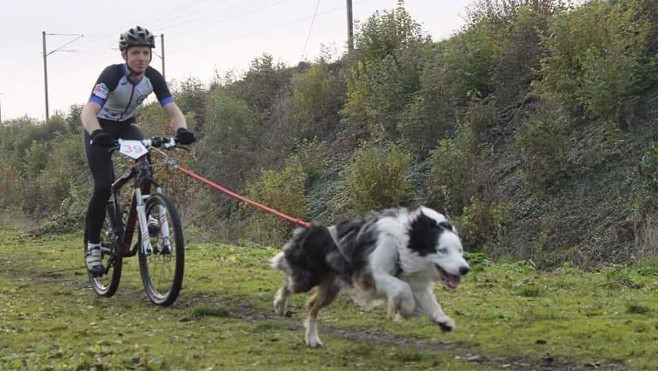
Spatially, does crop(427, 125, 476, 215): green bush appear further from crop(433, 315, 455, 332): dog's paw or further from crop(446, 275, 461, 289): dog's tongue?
crop(446, 275, 461, 289): dog's tongue

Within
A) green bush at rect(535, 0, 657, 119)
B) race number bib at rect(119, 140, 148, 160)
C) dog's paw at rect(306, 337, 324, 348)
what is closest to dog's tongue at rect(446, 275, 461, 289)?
dog's paw at rect(306, 337, 324, 348)

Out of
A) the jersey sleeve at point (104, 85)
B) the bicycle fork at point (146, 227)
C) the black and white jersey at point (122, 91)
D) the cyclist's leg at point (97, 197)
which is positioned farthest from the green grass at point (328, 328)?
the jersey sleeve at point (104, 85)

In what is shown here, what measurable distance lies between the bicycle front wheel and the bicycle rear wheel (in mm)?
429

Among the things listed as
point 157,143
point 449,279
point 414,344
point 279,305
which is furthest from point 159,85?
point 449,279

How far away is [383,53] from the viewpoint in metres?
20.2

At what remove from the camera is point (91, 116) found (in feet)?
21.9

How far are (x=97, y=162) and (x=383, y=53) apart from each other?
14.0 m

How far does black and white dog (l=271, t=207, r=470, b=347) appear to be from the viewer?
4859 mm

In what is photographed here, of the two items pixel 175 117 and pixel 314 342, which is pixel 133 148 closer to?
pixel 175 117

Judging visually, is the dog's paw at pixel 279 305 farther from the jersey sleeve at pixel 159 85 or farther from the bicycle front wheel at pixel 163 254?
the jersey sleeve at pixel 159 85

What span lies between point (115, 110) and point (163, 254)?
4.78 ft

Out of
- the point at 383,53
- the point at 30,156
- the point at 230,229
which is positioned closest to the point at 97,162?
the point at 230,229

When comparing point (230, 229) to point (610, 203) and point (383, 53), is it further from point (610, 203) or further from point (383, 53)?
point (610, 203)

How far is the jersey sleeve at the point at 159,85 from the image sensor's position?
701 centimetres
